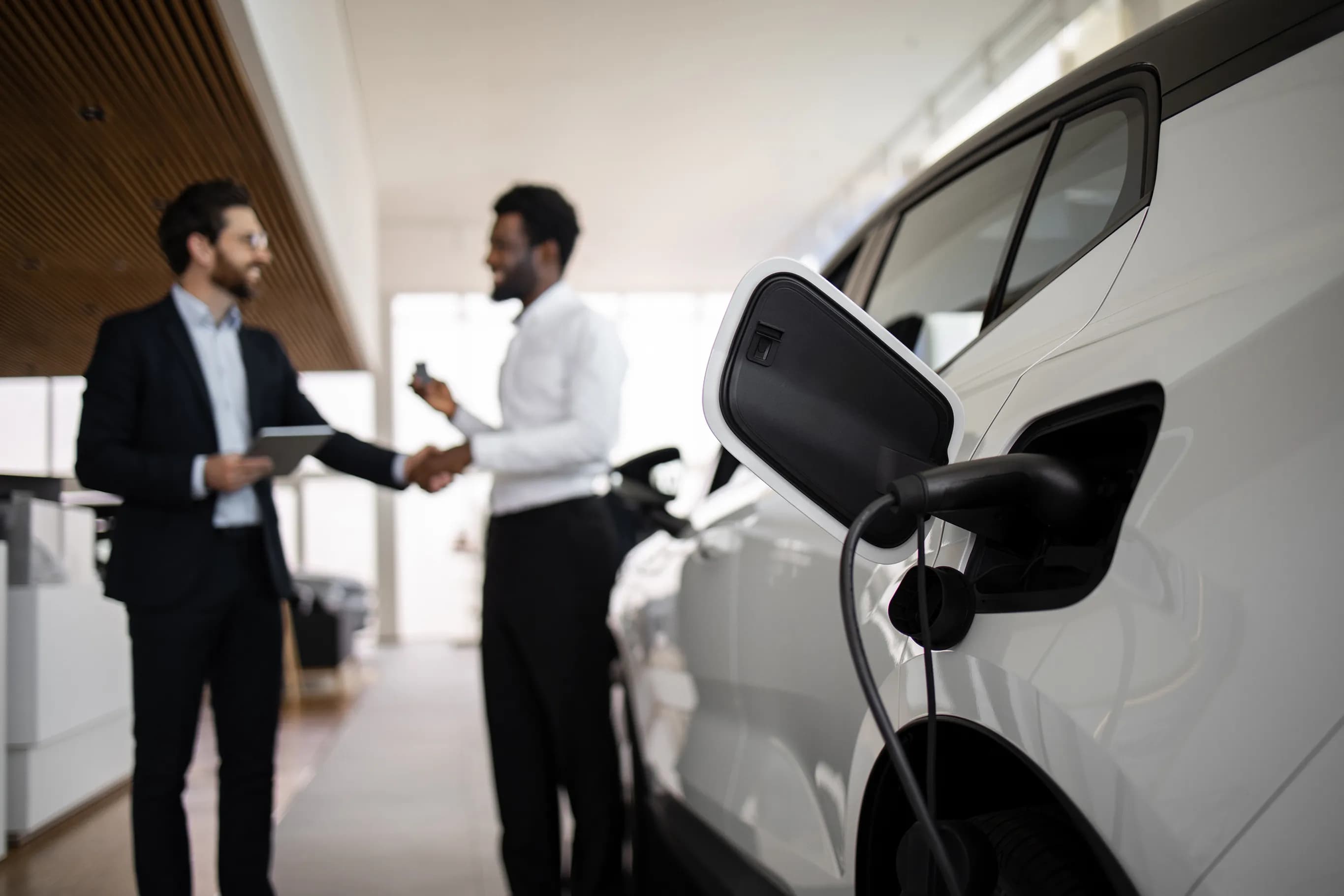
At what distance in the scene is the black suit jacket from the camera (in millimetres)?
2104

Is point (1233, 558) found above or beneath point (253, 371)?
beneath

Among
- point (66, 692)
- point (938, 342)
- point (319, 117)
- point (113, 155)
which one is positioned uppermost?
point (319, 117)

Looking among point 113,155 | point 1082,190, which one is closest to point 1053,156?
point 1082,190

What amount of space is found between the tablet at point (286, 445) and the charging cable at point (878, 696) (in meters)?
1.59

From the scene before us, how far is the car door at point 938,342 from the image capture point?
1.06m

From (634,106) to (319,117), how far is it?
12.9 ft

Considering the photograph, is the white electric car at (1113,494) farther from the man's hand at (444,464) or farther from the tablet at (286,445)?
the man's hand at (444,464)

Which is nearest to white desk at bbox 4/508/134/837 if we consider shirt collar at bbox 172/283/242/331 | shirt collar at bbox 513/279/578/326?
shirt collar at bbox 172/283/242/331

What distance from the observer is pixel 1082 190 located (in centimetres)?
121

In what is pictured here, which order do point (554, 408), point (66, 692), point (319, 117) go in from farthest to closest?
point (319, 117) < point (66, 692) < point (554, 408)

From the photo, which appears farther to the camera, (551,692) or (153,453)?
(551,692)

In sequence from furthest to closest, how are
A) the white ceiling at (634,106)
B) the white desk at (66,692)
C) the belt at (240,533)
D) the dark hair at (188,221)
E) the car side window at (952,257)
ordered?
the white ceiling at (634,106), the white desk at (66,692), the dark hair at (188,221), the belt at (240,533), the car side window at (952,257)

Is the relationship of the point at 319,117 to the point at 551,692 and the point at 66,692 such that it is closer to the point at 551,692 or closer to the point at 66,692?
the point at 66,692

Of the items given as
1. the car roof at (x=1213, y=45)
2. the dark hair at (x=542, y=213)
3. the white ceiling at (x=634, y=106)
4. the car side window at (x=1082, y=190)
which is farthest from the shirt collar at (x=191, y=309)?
the white ceiling at (x=634, y=106)
